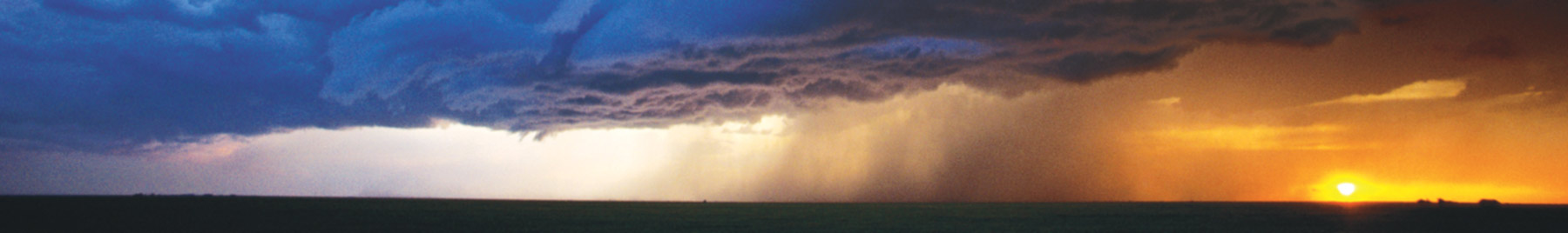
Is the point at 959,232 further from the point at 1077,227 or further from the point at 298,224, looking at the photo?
the point at 298,224

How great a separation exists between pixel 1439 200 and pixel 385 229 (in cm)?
18456

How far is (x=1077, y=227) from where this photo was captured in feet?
170

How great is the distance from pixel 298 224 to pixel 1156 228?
50513 mm

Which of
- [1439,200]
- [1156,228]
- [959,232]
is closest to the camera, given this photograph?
[959,232]

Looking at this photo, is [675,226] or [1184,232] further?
[675,226]

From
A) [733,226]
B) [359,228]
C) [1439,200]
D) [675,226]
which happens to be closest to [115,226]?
[359,228]

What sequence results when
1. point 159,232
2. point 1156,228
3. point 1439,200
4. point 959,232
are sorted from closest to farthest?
point 159,232 < point 959,232 < point 1156,228 < point 1439,200

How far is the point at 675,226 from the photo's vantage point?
5122 cm

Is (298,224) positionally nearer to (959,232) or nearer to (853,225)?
(853,225)

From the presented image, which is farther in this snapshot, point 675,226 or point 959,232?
point 675,226

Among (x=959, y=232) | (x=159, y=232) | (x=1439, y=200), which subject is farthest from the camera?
(x=1439, y=200)

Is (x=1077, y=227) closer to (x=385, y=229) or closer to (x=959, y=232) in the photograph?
(x=959, y=232)

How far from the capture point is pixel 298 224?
51.7 metres

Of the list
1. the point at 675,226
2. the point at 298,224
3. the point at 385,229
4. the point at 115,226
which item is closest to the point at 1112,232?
the point at 675,226
